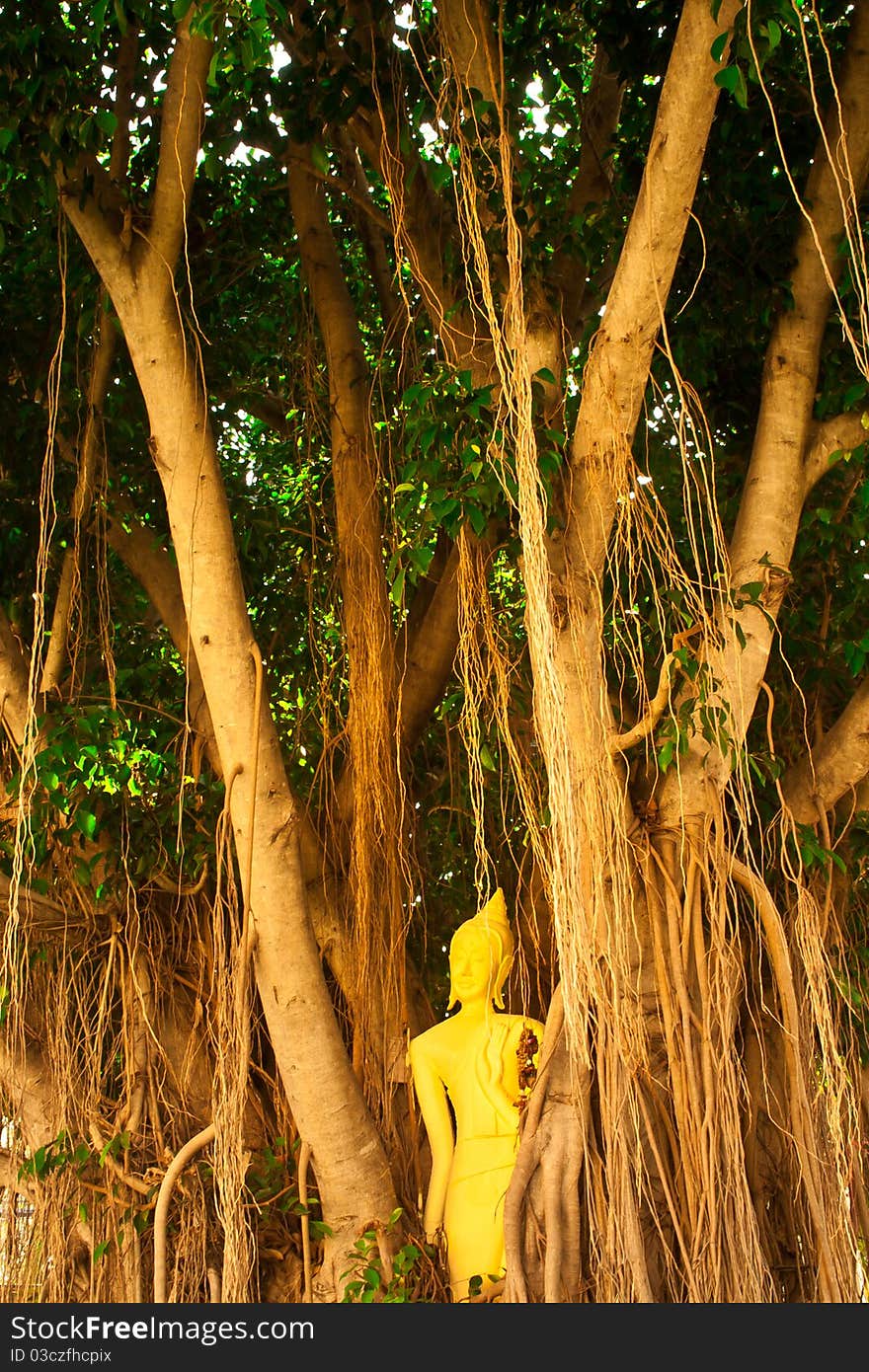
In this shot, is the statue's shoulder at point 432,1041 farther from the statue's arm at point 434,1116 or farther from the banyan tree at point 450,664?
the banyan tree at point 450,664

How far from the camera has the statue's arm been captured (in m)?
2.82

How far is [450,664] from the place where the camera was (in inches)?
136

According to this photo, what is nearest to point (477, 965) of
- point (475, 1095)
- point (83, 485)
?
point (475, 1095)

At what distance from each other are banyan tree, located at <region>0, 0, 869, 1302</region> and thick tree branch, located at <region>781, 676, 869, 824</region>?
1cm

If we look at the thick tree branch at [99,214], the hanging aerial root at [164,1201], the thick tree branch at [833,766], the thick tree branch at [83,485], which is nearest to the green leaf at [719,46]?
the thick tree branch at [99,214]

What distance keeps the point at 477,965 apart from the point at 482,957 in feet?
0.07

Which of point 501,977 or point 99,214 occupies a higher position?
point 99,214

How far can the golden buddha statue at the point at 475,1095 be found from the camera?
2.71m

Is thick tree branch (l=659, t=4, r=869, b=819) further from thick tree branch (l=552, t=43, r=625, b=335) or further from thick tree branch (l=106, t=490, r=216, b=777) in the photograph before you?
thick tree branch (l=106, t=490, r=216, b=777)

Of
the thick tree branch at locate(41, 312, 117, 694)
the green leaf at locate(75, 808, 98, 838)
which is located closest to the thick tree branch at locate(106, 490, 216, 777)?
the thick tree branch at locate(41, 312, 117, 694)

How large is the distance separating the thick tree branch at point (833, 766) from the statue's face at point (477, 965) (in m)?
0.75

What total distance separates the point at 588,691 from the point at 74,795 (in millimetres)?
1214

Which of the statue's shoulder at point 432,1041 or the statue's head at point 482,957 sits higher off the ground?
the statue's head at point 482,957

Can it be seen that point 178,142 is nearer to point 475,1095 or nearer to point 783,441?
point 783,441
